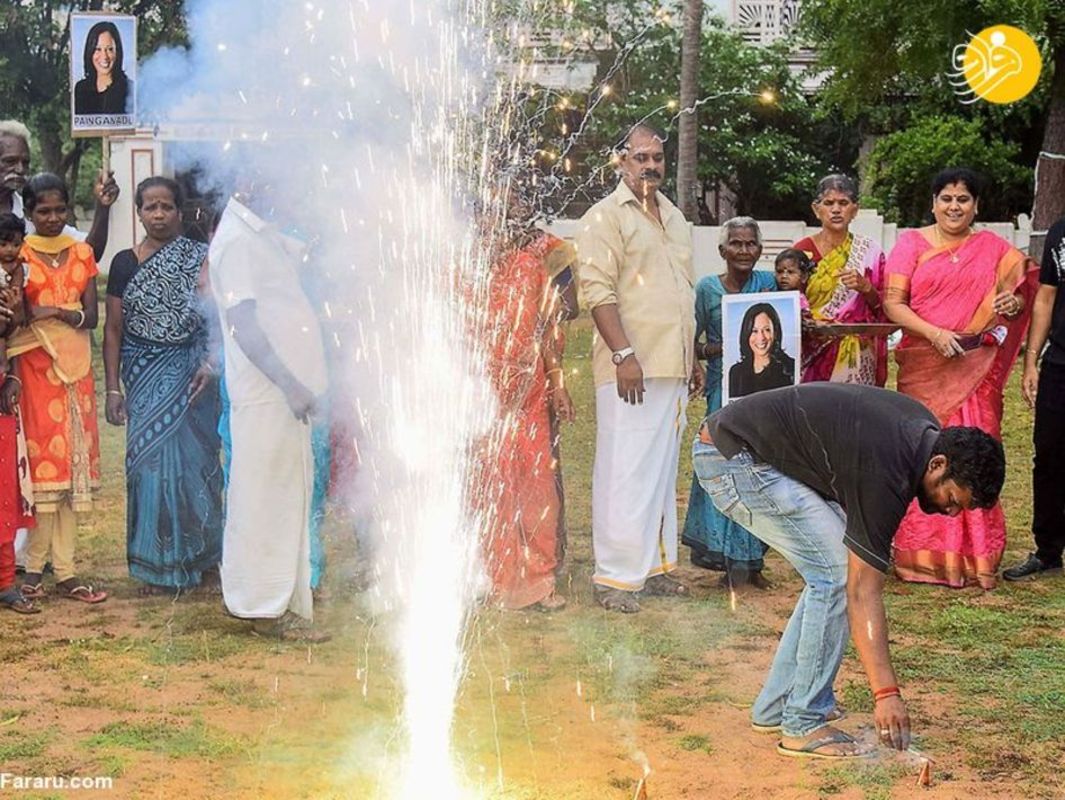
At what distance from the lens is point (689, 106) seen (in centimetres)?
1798

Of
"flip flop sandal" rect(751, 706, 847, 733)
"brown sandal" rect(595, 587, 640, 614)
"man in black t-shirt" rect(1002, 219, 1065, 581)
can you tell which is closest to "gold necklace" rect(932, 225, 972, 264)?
"man in black t-shirt" rect(1002, 219, 1065, 581)

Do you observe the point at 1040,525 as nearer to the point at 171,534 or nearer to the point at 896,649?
the point at 896,649

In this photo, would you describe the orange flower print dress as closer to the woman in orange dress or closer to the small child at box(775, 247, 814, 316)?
the woman in orange dress

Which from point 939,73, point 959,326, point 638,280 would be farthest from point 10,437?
point 939,73

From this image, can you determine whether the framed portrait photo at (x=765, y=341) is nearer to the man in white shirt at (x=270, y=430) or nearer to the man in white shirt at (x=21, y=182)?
the man in white shirt at (x=270, y=430)

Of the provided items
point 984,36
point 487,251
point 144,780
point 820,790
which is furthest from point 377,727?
point 984,36

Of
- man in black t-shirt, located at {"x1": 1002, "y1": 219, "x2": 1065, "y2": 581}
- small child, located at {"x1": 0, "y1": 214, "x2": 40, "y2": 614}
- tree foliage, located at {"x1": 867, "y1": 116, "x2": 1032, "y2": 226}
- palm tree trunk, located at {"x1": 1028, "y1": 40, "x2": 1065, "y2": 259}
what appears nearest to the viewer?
small child, located at {"x1": 0, "y1": 214, "x2": 40, "y2": 614}

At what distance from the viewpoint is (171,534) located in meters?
6.93

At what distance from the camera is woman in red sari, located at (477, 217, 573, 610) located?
6.87m

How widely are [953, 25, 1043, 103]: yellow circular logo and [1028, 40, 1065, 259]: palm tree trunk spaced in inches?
15.6

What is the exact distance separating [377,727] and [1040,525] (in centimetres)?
398

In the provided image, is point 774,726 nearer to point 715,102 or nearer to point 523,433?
point 523,433

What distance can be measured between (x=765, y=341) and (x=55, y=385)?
333cm

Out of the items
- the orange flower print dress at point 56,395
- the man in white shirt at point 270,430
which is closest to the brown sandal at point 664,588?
the man in white shirt at point 270,430
